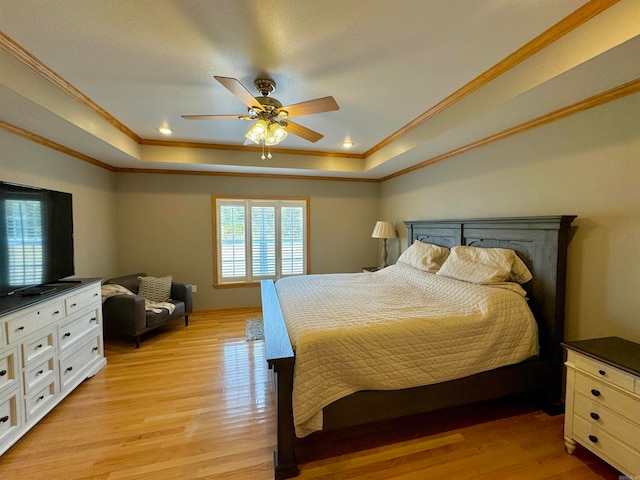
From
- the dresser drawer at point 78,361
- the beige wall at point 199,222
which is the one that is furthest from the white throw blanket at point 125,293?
the beige wall at point 199,222

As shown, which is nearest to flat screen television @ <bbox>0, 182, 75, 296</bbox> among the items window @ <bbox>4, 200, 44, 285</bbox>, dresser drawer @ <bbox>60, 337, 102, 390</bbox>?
window @ <bbox>4, 200, 44, 285</bbox>

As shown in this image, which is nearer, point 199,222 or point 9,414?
point 9,414

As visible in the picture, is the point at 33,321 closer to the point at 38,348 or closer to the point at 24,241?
the point at 38,348

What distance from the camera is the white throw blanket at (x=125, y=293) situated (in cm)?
328

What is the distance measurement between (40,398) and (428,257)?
369 cm

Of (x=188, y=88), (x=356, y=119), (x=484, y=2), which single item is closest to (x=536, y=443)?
(x=484, y=2)

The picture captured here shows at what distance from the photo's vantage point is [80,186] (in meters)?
3.35

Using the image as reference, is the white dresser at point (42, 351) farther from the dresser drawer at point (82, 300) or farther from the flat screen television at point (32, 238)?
the flat screen television at point (32, 238)

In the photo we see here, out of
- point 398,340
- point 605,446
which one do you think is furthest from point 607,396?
point 398,340

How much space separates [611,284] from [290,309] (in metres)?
2.32

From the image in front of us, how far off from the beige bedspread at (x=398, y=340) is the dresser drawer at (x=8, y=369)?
5.88 feet

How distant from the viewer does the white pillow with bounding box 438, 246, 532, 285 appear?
228cm

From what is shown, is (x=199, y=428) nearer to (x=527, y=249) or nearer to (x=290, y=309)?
(x=290, y=309)

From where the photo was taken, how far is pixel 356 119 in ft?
9.64
